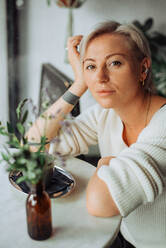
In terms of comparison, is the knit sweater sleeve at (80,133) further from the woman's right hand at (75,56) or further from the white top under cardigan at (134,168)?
the woman's right hand at (75,56)

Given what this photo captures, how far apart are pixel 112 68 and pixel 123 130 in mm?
344

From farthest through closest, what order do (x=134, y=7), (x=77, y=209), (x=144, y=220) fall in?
(x=134, y=7), (x=144, y=220), (x=77, y=209)

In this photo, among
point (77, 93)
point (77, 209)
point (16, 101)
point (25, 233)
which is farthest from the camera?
point (16, 101)

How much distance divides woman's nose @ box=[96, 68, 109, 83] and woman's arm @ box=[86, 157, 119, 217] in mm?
384

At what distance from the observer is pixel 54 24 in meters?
2.93

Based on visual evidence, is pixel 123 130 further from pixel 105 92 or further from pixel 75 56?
pixel 75 56

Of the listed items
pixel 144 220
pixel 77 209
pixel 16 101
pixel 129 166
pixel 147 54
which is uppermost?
pixel 147 54

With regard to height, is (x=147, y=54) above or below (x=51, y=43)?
above

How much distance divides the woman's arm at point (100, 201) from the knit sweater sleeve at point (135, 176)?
0.11 feet

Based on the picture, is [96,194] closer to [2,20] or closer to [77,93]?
[77,93]

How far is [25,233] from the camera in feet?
2.79

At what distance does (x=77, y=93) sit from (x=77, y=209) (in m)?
0.60

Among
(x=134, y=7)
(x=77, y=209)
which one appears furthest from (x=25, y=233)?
(x=134, y=7)

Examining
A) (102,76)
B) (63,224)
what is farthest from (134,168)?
(102,76)
